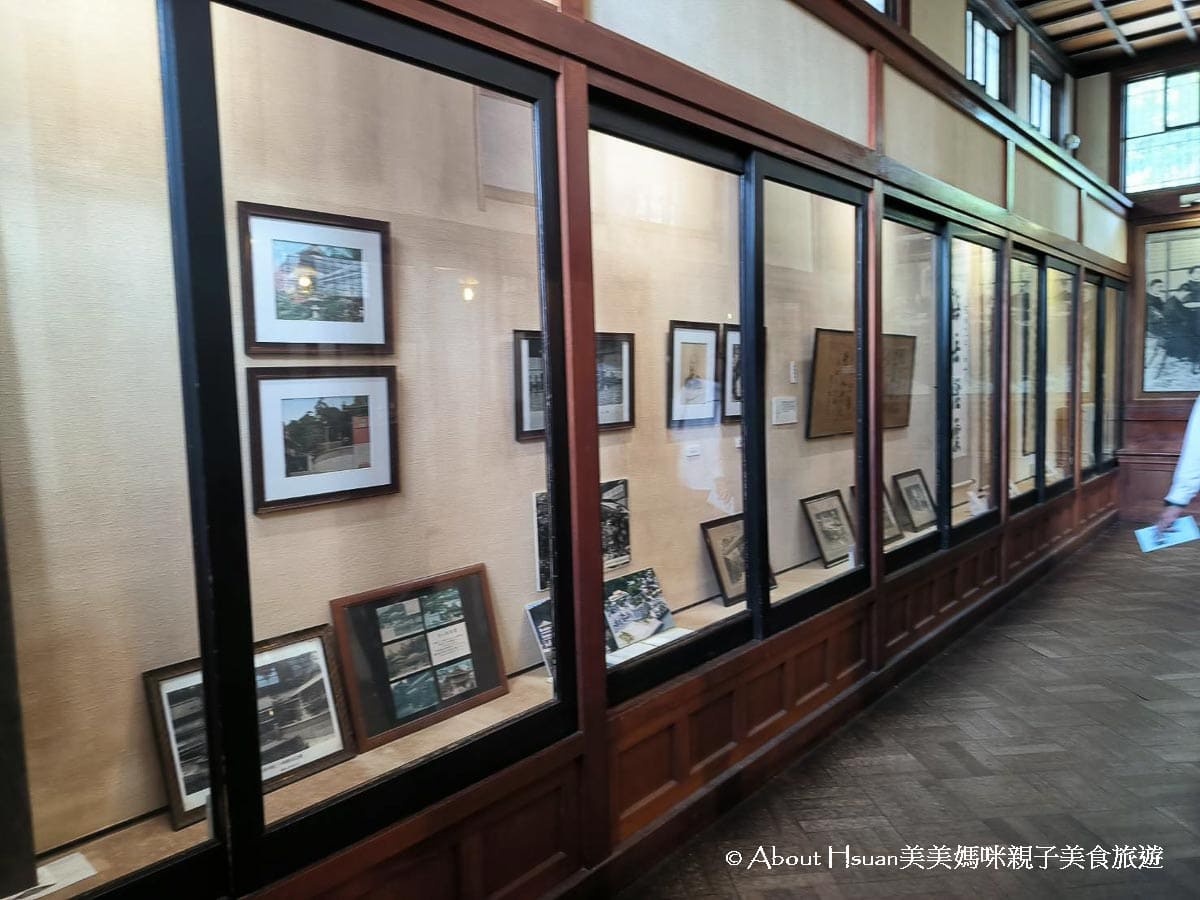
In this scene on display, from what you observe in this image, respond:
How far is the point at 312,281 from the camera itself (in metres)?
2.10

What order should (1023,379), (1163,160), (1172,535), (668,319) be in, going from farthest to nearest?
(1163,160)
(1023,379)
(668,319)
(1172,535)

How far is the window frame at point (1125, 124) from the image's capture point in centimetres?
810

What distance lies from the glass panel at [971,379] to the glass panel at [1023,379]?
0.26 meters

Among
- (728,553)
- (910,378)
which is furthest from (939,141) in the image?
(728,553)

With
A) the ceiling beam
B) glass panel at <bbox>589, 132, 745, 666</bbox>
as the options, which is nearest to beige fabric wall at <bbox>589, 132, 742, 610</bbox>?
glass panel at <bbox>589, 132, 745, 666</bbox>

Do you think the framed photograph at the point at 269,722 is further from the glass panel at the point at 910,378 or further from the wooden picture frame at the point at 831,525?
the glass panel at the point at 910,378

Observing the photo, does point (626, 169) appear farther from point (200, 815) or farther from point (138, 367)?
point (200, 815)

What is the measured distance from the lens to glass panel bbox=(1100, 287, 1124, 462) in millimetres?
8404

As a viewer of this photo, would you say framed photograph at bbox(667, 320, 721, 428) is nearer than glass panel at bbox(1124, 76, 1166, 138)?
Yes

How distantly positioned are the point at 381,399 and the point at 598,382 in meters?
0.93

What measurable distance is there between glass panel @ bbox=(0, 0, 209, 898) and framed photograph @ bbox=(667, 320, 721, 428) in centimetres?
194

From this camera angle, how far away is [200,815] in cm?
175

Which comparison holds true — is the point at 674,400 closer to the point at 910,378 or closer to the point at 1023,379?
the point at 910,378

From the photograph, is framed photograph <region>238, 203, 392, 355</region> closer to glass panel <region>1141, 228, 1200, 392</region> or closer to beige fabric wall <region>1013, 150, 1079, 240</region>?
beige fabric wall <region>1013, 150, 1079, 240</region>
